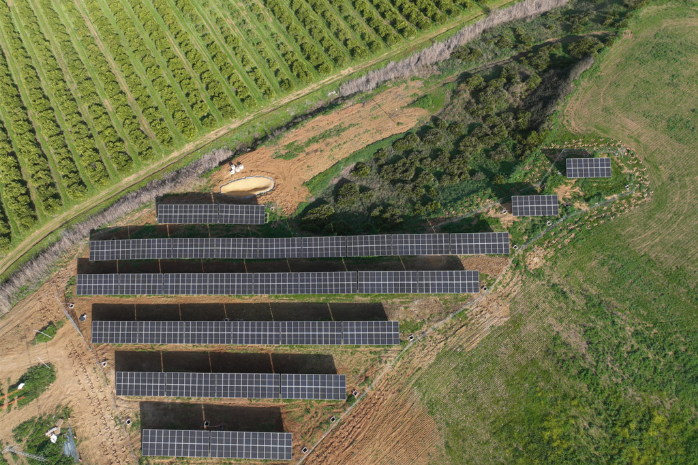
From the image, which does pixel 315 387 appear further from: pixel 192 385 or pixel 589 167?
pixel 589 167

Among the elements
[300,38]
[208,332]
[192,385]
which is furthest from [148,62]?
[192,385]

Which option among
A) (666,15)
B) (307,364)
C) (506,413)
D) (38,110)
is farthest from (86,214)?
(666,15)

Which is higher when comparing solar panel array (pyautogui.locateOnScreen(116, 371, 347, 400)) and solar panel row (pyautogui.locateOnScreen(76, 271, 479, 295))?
solar panel row (pyautogui.locateOnScreen(76, 271, 479, 295))

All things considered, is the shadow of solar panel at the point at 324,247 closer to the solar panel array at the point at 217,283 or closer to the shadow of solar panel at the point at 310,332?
the solar panel array at the point at 217,283

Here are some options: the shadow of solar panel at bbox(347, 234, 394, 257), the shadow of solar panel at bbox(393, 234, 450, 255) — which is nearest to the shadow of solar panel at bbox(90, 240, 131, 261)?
the shadow of solar panel at bbox(347, 234, 394, 257)

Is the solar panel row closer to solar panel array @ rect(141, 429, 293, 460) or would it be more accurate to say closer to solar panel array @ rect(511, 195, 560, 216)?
solar panel array @ rect(511, 195, 560, 216)

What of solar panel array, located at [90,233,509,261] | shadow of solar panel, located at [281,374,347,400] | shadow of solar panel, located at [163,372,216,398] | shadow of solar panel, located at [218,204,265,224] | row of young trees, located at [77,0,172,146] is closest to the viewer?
shadow of solar panel, located at [281,374,347,400]

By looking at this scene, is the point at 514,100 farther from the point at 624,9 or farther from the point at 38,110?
the point at 38,110
